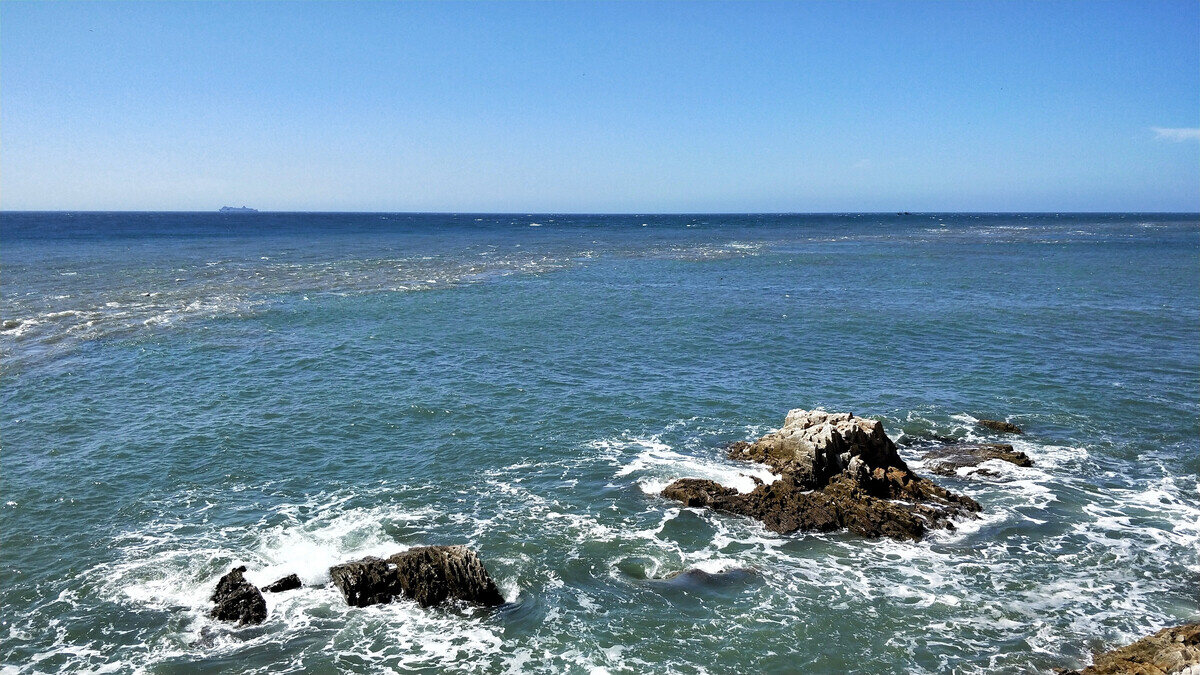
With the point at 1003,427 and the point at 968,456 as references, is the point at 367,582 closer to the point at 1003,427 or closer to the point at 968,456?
the point at 968,456

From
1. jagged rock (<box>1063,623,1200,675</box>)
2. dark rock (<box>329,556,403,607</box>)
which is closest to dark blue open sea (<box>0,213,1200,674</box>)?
dark rock (<box>329,556,403,607</box>)

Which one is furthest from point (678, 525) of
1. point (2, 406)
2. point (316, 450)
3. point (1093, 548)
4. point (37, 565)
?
point (2, 406)

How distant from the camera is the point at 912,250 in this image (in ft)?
Answer: 365

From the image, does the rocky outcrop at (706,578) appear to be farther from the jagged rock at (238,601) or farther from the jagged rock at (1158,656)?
the jagged rock at (238,601)

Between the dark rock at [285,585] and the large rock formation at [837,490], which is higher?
the large rock formation at [837,490]

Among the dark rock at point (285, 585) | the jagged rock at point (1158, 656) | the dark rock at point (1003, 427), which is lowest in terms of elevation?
the dark rock at point (285, 585)

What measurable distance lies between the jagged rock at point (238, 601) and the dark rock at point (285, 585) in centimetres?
31

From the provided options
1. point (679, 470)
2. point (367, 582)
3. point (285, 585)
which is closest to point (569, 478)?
point (679, 470)

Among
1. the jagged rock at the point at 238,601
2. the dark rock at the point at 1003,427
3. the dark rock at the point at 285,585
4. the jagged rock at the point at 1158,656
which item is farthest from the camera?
the dark rock at the point at 1003,427

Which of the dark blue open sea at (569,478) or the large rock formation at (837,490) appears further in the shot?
the large rock formation at (837,490)

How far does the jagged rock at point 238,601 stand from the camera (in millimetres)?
17094

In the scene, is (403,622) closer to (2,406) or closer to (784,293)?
(2,406)

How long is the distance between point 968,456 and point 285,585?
21985mm

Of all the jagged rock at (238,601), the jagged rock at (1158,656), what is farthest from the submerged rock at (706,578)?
the jagged rock at (238,601)
